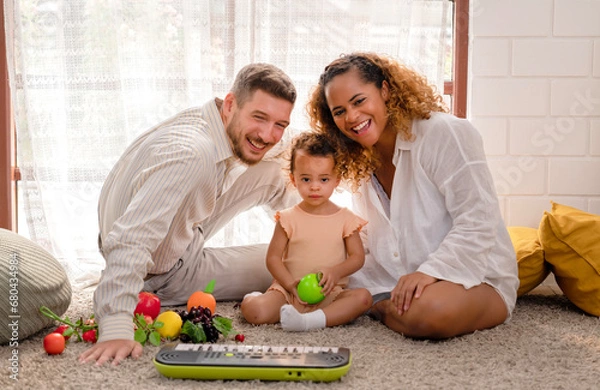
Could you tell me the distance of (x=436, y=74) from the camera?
2436mm

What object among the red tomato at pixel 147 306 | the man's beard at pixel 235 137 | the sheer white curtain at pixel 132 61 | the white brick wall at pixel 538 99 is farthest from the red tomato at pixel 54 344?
the white brick wall at pixel 538 99

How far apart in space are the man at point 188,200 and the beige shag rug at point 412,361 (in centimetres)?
9

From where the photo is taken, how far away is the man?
1483 millimetres

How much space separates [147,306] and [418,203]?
2.50 ft

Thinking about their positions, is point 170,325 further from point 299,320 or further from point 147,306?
point 299,320

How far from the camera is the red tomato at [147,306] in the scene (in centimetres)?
171

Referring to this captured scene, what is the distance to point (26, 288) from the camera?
1614mm

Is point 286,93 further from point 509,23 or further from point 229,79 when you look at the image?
point 509,23

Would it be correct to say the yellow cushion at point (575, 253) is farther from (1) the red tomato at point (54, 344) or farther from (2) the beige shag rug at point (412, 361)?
(1) the red tomato at point (54, 344)

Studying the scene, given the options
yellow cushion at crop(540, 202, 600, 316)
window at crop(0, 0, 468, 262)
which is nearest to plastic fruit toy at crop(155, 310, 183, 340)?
window at crop(0, 0, 468, 262)

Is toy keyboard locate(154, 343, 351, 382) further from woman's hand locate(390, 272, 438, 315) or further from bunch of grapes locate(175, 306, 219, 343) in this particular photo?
woman's hand locate(390, 272, 438, 315)

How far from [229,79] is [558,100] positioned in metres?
1.19

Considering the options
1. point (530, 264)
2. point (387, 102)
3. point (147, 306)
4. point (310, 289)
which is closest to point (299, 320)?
point (310, 289)

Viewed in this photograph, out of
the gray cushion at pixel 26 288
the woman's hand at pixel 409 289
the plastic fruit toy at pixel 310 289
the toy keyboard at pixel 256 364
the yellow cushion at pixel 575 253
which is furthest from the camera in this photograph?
the yellow cushion at pixel 575 253
